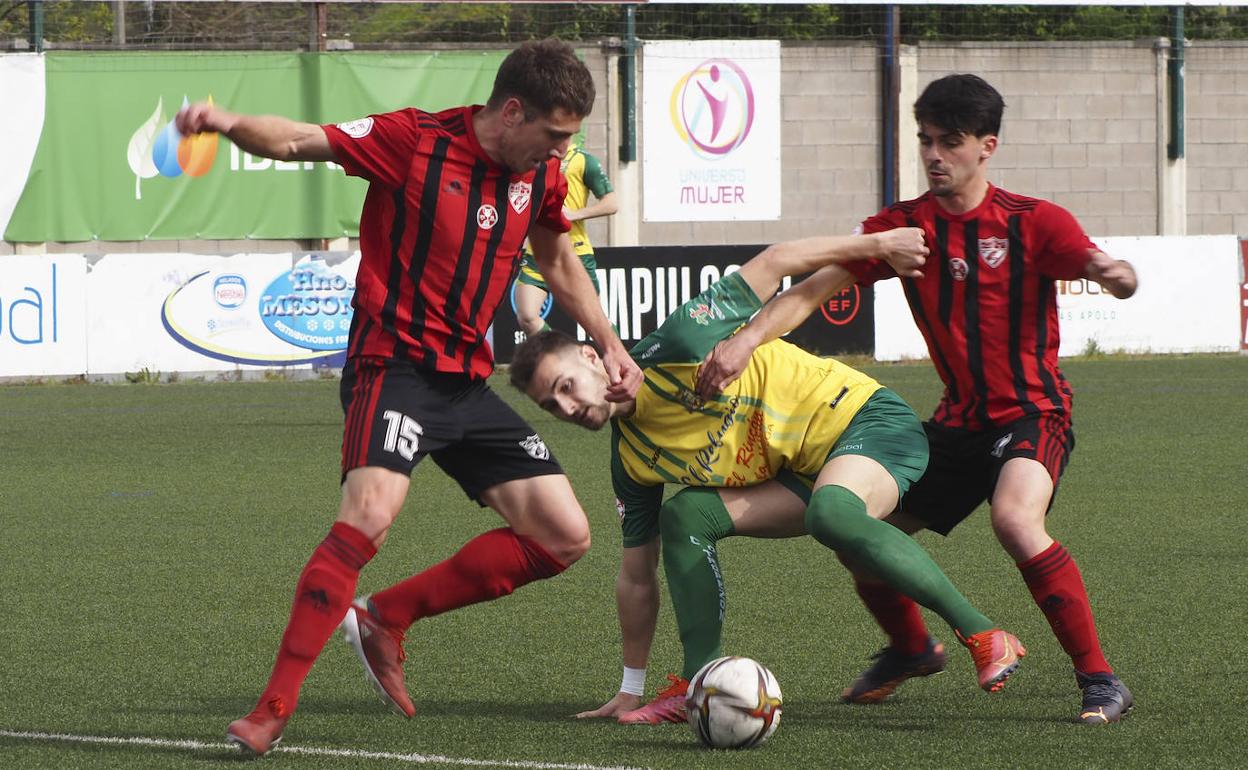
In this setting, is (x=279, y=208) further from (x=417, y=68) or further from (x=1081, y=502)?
(x=1081, y=502)

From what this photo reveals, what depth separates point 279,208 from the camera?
63.7 ft

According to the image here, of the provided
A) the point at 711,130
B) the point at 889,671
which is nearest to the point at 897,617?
the point at 889,671

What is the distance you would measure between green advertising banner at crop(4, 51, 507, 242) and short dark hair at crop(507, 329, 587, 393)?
49.6ft

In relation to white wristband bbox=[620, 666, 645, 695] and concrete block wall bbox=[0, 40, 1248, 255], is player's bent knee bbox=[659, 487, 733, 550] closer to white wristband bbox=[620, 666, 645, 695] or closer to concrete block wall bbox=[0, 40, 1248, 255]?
white wristband bbox=[620, 666, 645, 695]

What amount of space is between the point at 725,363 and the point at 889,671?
3.13 ft

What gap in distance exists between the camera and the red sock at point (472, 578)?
4.38 m

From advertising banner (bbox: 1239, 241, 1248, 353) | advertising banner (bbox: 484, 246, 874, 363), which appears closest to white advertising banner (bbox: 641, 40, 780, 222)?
advertising banner (bbox: 484, 246, 874, 363)

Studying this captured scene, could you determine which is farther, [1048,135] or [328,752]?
[1048,135]

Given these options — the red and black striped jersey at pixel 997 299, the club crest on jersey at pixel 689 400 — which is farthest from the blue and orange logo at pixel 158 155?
the red and black striped jersey at pixel 997 299

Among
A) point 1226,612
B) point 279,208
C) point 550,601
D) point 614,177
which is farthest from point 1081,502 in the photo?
point 614,177

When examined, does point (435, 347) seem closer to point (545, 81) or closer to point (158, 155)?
point (545, 81)

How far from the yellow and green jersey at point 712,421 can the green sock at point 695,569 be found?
0.10 m

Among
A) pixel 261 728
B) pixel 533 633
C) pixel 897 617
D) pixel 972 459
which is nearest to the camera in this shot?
pixel 261 728

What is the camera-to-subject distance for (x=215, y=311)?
15.8 meters
